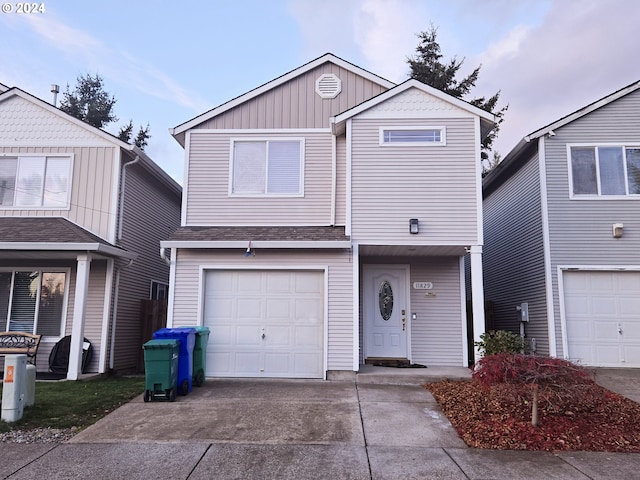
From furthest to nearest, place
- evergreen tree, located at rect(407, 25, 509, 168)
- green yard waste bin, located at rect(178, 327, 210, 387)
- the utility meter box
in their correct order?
1. evergreen tree, located at rect(407, 25, 509, 168)
2. green yard waste bin, located at rect(178, 327, 210, 387)
3. the utility meter box

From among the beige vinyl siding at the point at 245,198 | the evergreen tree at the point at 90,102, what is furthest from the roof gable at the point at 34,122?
the evergreen tree at the point at 90,102

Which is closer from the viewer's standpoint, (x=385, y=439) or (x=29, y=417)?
(x=385, y=439)

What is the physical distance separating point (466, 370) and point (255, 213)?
5.54 m

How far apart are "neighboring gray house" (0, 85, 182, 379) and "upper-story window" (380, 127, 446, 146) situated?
230 inches

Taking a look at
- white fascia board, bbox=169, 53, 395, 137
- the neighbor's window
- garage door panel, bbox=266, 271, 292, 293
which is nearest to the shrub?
garage door panel, bbox=266, 271, 292, 293

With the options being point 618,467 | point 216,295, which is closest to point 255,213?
point 216,295

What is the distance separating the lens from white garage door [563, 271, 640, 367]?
372 inches

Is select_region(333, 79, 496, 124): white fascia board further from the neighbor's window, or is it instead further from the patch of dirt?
the neighbor's window

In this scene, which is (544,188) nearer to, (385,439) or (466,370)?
(466,370)

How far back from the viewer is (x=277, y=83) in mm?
10227

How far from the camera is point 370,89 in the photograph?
10453mm

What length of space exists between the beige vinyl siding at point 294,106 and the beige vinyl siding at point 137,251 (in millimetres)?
2662

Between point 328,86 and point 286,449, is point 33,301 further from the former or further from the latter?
point 328,86

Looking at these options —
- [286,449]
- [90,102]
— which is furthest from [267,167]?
[90,102]
